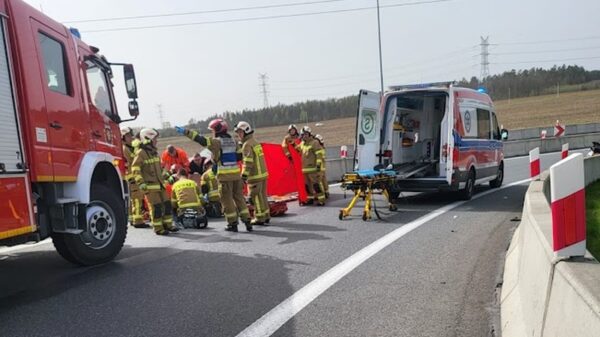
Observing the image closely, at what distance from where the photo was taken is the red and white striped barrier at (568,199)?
8.63 feet

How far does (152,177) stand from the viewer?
823 cm

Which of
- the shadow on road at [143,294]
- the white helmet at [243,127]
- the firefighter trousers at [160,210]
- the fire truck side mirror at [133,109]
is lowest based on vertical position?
the shadow on road at [143,294]

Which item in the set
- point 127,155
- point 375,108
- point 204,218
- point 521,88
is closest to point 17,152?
point 204,218

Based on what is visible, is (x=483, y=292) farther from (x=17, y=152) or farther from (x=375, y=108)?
(x=375, y=108)

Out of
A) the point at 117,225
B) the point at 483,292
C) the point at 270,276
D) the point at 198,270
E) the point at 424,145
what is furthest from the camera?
the point at 424,145

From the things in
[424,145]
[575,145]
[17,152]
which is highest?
[17,152]

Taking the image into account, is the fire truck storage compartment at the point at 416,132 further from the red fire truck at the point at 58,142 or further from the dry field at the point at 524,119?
the dry field at the point at 524,119

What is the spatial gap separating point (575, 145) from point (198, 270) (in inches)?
1054

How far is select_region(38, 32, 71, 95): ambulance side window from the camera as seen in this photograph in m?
5.42

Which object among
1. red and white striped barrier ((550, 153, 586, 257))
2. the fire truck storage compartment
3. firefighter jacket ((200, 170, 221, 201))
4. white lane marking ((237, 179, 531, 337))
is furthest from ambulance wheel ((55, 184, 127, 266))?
the fire truck storage compartment

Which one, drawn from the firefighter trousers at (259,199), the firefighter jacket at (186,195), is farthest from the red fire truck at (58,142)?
the firefighter trousers at (259,199)

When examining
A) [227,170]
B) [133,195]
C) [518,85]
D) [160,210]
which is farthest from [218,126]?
[518,85]

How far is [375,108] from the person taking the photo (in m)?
10.9

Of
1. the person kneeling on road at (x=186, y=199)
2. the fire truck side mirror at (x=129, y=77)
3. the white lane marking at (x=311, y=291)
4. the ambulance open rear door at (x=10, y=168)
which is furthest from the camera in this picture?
the person kneeling on road at (x=186, y=199)
